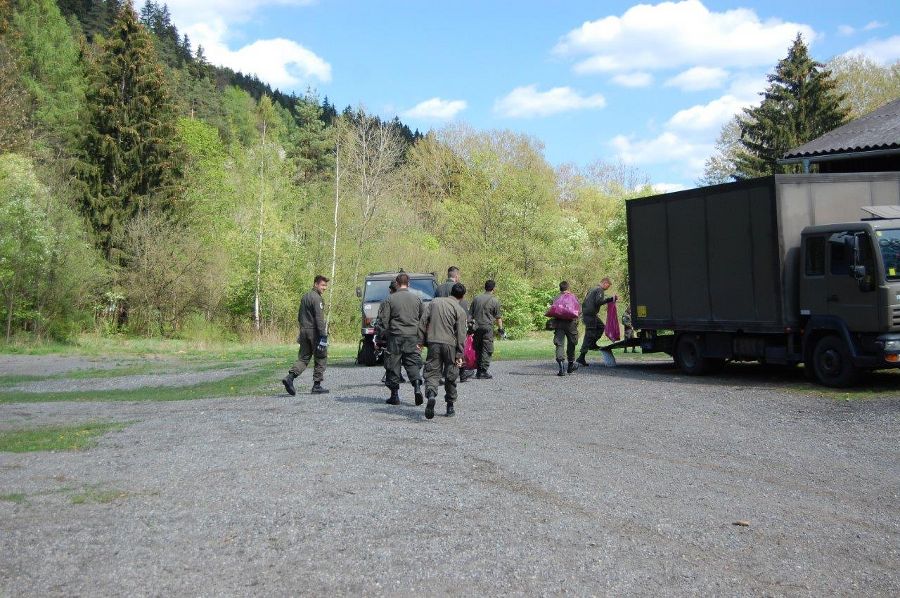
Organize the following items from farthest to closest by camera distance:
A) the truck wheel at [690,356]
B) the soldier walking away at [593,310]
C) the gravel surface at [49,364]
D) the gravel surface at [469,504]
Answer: the gravel surface at [49,364]
the soldier walking away at [593,310]
the truck wheel at [690,356]
the gravel surface at [469,504]

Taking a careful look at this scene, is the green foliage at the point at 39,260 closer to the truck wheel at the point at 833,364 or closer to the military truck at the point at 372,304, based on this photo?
the military truck at the point at 372,304

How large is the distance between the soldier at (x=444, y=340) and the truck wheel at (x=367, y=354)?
934 cm

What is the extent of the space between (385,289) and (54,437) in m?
12.1

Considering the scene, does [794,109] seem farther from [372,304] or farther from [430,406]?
[430,406]

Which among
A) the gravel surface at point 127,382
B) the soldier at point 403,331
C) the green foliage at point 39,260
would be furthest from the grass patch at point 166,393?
the green foliage at point 39,260

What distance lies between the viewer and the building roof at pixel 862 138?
2141cm

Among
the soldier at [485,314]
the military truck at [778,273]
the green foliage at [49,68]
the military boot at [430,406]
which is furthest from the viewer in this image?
the green foliage at [49,68]

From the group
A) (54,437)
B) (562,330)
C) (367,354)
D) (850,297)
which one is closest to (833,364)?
(850,297)

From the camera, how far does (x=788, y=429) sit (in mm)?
10883

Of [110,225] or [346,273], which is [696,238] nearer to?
[346,273]

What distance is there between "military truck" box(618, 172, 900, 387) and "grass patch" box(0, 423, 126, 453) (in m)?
10.9

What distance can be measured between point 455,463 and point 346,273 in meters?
31.9

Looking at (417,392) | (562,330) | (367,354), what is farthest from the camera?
(367,354)

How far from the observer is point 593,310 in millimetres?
19172
